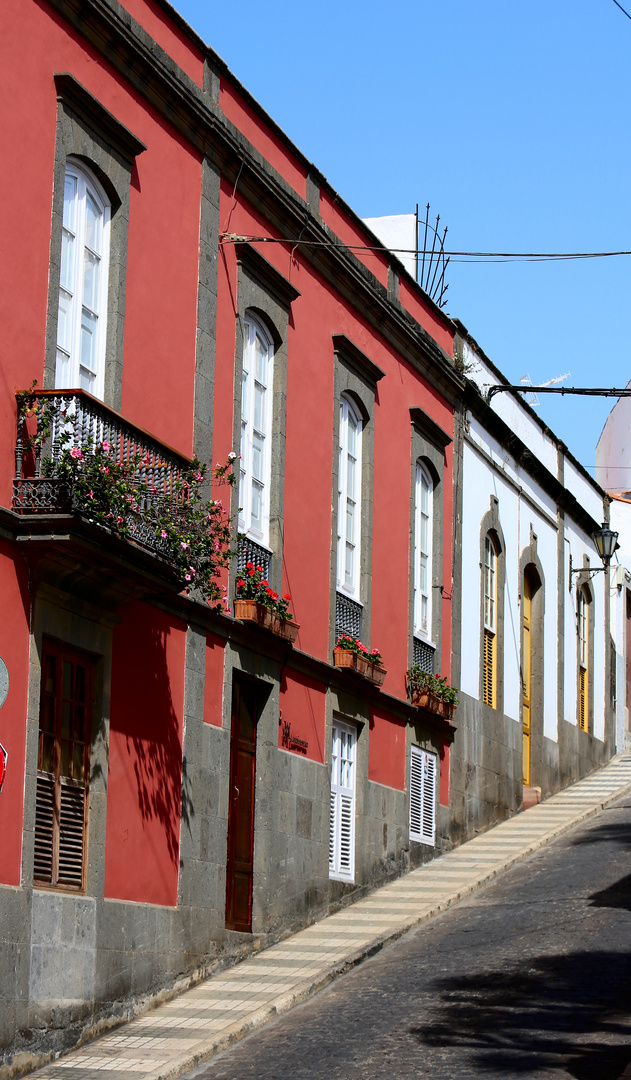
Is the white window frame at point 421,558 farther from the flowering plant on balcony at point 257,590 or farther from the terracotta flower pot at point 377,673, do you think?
the flowering plant on balcony at point 257,590

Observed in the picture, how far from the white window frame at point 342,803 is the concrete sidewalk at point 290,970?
48cm

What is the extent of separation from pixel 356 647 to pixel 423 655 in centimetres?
282

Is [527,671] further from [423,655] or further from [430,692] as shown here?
[430,692]

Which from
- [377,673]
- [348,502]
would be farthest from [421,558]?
[377,673]

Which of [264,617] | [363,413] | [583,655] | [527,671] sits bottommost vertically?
[264,617]

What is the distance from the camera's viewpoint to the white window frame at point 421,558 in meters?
19.8

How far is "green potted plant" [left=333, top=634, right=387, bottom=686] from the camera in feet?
54.8

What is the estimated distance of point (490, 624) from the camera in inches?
900

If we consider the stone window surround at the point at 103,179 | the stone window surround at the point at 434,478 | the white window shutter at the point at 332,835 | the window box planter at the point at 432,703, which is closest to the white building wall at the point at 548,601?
the stone window surround at the point at 434,478

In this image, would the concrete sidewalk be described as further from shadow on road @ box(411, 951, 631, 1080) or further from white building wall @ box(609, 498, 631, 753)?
white building wall @ box(609, 498, 631, 753)

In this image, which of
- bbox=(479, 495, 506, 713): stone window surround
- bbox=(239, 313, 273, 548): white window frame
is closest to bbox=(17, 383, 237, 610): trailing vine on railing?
bbox=(239, 313, 273, 548): white window frame

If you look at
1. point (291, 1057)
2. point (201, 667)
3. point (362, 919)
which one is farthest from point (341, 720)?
point (291, 1057)

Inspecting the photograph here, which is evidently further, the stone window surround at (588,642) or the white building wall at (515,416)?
the stone window surround at (588,642)

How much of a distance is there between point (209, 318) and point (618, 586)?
62.2 ft
